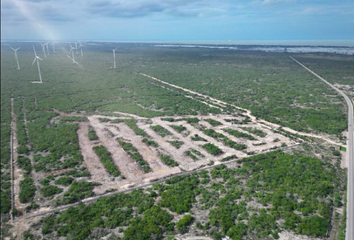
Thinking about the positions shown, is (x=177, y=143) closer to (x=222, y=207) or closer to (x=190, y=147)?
(x=190, y=147)

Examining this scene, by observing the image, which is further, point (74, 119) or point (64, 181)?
point (74, 119)

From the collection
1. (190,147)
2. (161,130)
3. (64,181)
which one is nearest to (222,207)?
(190,147)

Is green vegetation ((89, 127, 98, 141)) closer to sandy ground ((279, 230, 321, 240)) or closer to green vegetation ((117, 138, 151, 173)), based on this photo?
green vegetation ((117, 138, 151, 173))

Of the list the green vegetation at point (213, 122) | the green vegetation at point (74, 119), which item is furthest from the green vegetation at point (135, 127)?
the green vegetation at point (213, 122)

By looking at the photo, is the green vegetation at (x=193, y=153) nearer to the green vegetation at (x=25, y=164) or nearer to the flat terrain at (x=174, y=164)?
the flat terrain at (x=174, y=164)

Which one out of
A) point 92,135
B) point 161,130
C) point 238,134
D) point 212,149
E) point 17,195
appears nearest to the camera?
point 17,195

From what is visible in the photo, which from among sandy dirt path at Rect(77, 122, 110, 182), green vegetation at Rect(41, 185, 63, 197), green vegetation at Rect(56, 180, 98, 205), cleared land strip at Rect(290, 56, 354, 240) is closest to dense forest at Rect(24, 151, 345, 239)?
cleared land strip at Rect(290, 56, 354, 240)

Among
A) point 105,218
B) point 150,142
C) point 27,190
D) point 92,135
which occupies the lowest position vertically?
point 105,218
